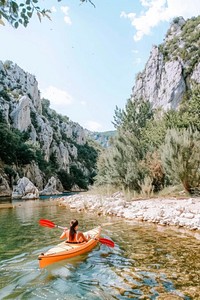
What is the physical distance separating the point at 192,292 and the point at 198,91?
19.4m

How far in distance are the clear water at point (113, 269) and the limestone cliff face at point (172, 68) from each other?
123 ft

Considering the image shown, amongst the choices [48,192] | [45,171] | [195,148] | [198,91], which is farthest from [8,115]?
[195,148]

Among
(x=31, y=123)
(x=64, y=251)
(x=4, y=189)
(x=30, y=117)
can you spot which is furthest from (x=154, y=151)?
(x=30, y=117)

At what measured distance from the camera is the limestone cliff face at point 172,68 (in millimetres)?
48812

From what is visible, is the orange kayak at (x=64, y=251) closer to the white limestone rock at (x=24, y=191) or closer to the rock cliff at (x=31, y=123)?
Answer: the white limestone rock at (x=24, y=191)

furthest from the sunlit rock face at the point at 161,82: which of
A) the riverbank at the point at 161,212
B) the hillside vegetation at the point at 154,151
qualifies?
the riverbank at the point at 161,212

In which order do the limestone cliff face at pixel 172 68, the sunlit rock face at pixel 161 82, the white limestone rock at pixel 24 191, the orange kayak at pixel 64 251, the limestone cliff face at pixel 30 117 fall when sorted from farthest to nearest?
the limestone cliff face at pixel 30 117
the sunlit rock face at pixel 161 82
the limestone cliff face at pixel 172 68
the white limestone rock at pixel 24 191
the orange kayak at pixel 64 251

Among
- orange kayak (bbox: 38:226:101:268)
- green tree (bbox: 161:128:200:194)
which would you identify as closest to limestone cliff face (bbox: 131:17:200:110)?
green tree (bbox: 161:128:200:194)

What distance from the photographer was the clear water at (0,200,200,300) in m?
4.64

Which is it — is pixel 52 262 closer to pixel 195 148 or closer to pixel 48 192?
pixel 195 148

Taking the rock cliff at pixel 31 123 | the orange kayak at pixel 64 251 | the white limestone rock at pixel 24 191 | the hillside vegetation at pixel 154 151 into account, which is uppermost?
the rock cliff at pixel 31 123

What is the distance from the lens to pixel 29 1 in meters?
2.43

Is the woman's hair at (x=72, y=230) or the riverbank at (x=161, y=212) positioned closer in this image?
the woman's hair at (x=72, y=230)

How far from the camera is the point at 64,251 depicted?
6.59 meters
